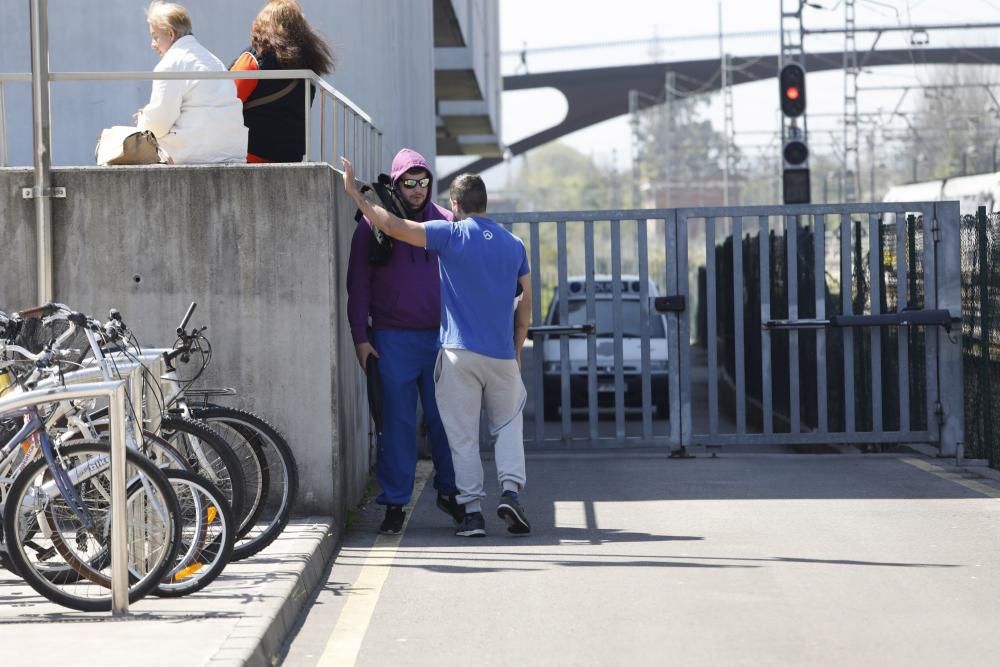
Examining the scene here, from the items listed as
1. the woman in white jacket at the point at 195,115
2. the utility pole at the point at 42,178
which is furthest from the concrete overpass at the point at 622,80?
the utility pole at the point at 42,178

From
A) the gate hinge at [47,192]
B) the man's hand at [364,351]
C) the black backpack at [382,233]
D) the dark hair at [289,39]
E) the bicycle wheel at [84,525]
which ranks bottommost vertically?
the bicycle wheel at [84,525]

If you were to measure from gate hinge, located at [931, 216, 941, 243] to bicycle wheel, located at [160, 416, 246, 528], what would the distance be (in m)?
7.11

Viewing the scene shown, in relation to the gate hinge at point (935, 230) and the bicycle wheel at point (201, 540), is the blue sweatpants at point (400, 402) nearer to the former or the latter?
the bicycle wheel at point (201, 540)

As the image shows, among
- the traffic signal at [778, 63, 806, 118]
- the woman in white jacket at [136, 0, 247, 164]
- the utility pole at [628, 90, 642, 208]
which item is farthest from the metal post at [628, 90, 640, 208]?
the woman in white jacket at [136, 0, 247, 164]

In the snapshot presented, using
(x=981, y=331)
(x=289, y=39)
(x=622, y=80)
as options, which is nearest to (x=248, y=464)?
(x=289, y=39)

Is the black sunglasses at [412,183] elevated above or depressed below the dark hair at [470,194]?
above

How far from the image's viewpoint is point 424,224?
876 cm

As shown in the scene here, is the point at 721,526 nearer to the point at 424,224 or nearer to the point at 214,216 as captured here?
the point at 424,224

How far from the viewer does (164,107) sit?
9367 millimetres

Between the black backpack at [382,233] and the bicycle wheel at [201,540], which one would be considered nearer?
the bicycle wheel at [201,540]

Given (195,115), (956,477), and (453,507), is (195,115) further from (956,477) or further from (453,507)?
(956,477)

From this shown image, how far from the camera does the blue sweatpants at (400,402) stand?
9195 millimetres

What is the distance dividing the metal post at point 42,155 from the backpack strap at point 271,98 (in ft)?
4.70

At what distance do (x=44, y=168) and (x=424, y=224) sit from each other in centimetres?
212
